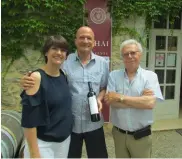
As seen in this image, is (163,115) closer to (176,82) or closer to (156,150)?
(176,82)

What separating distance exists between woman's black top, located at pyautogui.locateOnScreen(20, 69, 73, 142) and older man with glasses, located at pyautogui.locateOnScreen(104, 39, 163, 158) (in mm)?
451

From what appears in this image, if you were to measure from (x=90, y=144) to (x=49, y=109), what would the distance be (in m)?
0.73

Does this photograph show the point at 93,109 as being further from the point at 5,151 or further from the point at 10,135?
the point at 10,135

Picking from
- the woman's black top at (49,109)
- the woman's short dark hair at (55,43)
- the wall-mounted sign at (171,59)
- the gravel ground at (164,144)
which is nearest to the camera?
the woman's black top at (49,109)

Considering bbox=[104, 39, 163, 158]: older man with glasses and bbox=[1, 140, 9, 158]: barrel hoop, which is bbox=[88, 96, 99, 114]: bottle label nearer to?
bbox=[104, 39, 163, 158]: older man with glasses

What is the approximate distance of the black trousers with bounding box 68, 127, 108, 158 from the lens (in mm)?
2640

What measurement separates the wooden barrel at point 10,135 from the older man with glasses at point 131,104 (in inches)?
52.5

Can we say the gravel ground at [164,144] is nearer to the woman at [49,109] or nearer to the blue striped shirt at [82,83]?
the blue striped shirt at [82,83]

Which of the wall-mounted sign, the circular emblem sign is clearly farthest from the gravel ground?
the circular emblem sign

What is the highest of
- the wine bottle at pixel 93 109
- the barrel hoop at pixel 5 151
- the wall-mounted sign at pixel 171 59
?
the wall-mounted sign at pixel 171 59

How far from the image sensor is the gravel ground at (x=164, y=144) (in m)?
4.19

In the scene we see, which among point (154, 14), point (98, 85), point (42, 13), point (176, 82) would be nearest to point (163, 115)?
point (176, 82)

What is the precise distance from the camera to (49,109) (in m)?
2.15

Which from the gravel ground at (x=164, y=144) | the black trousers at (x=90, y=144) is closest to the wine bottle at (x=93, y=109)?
the black trousers at (x=90, y=144)
